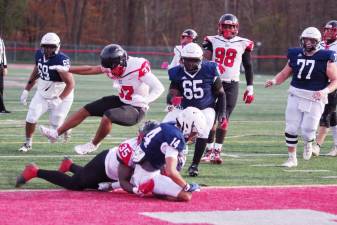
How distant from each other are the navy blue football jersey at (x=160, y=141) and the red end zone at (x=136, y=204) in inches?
15.7

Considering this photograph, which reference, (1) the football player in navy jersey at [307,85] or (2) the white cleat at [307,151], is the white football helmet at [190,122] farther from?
(2) the white cleat at [307,151]

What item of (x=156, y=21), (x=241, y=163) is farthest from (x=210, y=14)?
(x=241, y=163)

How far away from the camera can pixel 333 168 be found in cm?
1139

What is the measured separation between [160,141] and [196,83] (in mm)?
2248

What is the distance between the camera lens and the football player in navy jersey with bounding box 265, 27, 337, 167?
11.3 m

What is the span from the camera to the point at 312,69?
37.3 ft

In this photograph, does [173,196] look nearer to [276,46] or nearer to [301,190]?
[301,190]

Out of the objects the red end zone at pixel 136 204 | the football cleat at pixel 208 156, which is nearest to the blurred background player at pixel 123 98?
the football cleat at pixel 208 156

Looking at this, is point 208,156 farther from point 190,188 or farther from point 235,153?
point 190,188

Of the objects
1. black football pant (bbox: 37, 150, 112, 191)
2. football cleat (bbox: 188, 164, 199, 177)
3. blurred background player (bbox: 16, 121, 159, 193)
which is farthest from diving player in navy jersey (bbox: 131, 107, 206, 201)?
football cleat (bbox: 188, 164, 199, 177)

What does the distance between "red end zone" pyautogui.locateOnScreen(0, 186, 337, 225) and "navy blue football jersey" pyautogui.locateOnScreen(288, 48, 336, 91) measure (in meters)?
2.34

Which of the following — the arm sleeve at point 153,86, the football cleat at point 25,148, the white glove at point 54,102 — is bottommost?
the football cleat at point 25,148

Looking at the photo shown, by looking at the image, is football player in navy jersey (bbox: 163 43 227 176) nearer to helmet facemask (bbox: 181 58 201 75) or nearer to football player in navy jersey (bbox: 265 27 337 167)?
helmet facemask (bbox: 181 58 201 75)

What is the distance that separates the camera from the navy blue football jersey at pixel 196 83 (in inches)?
406
